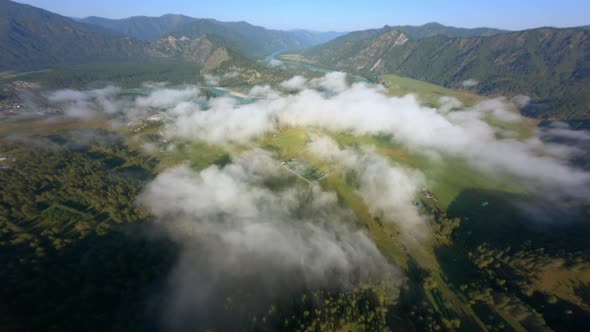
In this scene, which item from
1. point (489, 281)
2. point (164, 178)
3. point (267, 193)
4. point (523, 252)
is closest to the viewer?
point (489, 281)

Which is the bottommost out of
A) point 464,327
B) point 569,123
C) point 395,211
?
point 464,327

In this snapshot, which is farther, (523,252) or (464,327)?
(523,252)

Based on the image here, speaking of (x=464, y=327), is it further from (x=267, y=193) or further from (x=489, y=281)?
(x=267, y=193)

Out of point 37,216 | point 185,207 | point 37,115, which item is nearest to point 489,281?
point 185,207

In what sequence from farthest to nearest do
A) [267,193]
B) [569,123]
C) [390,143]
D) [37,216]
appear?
[569,123] < [390,143] < [267,193] < [37,216]

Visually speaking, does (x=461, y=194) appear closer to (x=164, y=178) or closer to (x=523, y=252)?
(x=523, y=252)

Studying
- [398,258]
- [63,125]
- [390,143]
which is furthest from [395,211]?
[63,125]

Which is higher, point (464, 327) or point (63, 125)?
point (63, 125)

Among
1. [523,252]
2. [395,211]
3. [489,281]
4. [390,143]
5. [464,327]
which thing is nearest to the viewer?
[464,327]

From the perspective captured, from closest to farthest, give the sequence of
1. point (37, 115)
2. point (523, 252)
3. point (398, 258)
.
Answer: point (523, 252) < point (398, 258) < point (37, 115)
